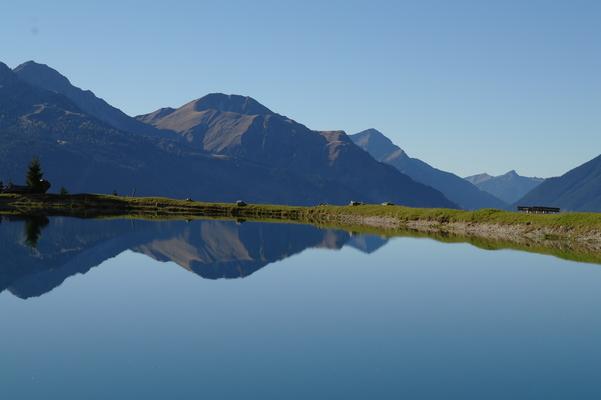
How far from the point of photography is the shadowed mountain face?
46.8m

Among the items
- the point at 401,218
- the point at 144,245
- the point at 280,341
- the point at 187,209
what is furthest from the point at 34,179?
the point at 280,341

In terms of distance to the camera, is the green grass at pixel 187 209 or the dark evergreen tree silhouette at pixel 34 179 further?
the dark evergreen tree silhouette at pixel 34 179

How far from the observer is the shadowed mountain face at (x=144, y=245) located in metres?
46.8


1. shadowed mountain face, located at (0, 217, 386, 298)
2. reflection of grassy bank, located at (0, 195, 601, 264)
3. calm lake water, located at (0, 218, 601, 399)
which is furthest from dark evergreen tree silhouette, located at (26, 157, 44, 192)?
calm lake water, located at (0, 218, 601, 399)

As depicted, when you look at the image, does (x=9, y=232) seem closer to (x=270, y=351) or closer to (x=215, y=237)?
(x=215, y=237)

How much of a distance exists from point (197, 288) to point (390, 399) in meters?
23.6

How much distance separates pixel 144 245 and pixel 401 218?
7010 centimetres

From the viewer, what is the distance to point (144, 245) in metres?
70.0

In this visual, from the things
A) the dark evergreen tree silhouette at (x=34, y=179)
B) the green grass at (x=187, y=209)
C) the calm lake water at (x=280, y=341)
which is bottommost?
the calm lake water at (x=280, y=341)

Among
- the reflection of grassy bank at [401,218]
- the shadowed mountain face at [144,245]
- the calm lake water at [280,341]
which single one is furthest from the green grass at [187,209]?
the calm lake water at [280,341]

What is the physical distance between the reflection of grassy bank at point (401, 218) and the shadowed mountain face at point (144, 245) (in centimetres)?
1938

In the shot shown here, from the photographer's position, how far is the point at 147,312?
1241 inches

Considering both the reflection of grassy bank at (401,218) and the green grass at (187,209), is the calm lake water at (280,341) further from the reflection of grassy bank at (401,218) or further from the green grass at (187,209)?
the green grass at (187,209)

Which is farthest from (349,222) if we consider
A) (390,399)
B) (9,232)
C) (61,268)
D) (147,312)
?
(390,399)
